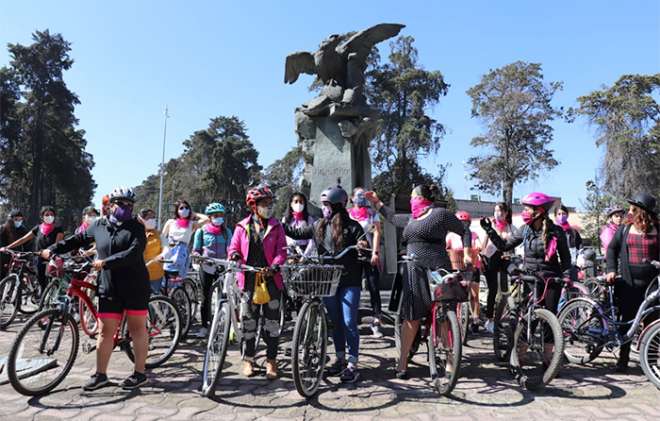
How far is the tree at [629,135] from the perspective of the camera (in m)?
29.0

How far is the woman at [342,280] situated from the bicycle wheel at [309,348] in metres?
0.40

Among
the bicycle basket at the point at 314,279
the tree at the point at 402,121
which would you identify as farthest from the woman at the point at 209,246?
the tree at the point at 402,121

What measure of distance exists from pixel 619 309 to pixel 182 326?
4.82 meters

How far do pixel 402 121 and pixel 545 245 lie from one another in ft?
99.1

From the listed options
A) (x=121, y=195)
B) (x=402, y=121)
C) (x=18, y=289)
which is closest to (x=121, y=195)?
(x=121, y=195)

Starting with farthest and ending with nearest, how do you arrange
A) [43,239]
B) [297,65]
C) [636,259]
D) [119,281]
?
[297,65], [43,239], [636,259], [119,281]

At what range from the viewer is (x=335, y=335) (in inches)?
189

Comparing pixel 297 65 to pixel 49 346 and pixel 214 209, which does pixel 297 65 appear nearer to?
pixel 214 209

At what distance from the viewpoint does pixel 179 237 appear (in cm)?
695

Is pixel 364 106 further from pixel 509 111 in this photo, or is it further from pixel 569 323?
pixel 509 111

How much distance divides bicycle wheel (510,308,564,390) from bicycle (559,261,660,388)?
1.81 feet

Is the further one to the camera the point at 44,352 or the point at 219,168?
the point at 219,168

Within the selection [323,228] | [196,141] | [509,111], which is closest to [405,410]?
[323,228]

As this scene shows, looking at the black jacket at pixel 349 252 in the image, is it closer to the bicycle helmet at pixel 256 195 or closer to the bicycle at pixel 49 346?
the bicycle helmet at pixel 256 195
